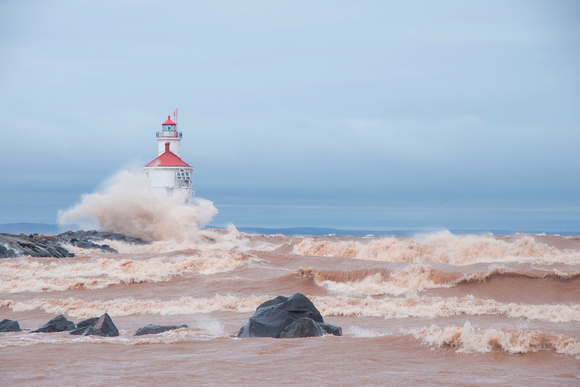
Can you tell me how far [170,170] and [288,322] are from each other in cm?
3618

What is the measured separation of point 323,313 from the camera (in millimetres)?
10156

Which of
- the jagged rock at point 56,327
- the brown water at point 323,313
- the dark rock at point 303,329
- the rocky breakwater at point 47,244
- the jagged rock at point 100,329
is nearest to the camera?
the brown water at point 323,313

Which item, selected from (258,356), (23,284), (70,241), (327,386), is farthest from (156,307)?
(70,241)

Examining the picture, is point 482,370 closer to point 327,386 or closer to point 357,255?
point 327,386

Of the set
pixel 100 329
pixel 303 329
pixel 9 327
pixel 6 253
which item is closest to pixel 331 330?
pixel 303 329

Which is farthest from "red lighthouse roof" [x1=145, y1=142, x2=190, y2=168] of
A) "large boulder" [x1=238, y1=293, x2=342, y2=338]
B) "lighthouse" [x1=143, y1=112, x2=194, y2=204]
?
"large boulder" [x1=238, y1=293, x2=342, y2=338]

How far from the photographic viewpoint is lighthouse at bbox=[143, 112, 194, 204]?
1657 inches

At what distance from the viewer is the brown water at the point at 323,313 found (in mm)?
5180

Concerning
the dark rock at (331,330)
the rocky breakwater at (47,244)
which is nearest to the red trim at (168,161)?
the rocky breakwater at (47,244)

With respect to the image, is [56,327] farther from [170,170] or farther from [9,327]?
[170,170]

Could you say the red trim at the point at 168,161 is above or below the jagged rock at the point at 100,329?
above

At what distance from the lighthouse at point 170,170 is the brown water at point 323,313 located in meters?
21.7

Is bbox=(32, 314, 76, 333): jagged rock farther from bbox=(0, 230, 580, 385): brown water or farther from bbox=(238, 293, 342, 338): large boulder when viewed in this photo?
bbox=(238, 293, 342, 338): large boulder

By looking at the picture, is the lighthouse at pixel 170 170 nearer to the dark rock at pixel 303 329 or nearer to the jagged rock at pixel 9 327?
the jagged rock at pixel 9 327
